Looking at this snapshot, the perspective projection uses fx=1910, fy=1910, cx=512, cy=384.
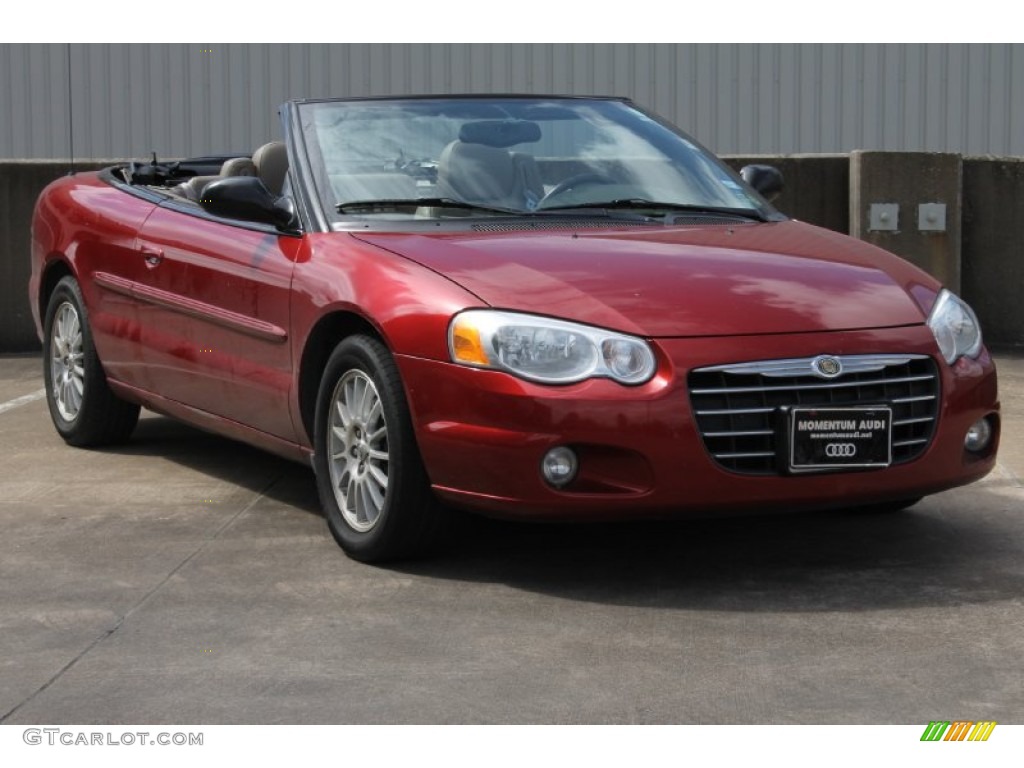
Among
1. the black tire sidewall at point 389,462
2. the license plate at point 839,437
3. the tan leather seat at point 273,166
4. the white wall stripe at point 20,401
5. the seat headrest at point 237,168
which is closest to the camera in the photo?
the license plate at point 839,437

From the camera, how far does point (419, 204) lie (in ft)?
19.7

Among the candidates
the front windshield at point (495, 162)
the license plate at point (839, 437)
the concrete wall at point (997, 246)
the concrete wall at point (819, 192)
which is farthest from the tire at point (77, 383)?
the concrete wall at point (997, 246)

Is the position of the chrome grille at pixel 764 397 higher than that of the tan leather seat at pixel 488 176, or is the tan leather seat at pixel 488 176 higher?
the tan leather seat at pixel 488 176

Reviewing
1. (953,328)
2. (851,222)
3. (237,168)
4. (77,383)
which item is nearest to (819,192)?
(851,222)

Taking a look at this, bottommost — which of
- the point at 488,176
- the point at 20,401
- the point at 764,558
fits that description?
the point at 20,401

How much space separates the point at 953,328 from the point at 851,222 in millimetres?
5746

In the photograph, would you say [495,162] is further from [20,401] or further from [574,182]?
[20,401]

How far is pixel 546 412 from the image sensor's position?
4.95m

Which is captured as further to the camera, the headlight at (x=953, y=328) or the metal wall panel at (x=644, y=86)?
the metal wall panel at (x=644, y=86)

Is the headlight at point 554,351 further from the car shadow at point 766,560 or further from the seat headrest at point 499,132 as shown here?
the seat headrest at point 499,132

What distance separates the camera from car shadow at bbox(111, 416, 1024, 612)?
515cm

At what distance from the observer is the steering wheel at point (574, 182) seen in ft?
20.3

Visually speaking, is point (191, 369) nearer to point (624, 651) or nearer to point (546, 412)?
point (546, 412)

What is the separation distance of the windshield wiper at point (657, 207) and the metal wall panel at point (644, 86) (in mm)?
11568
